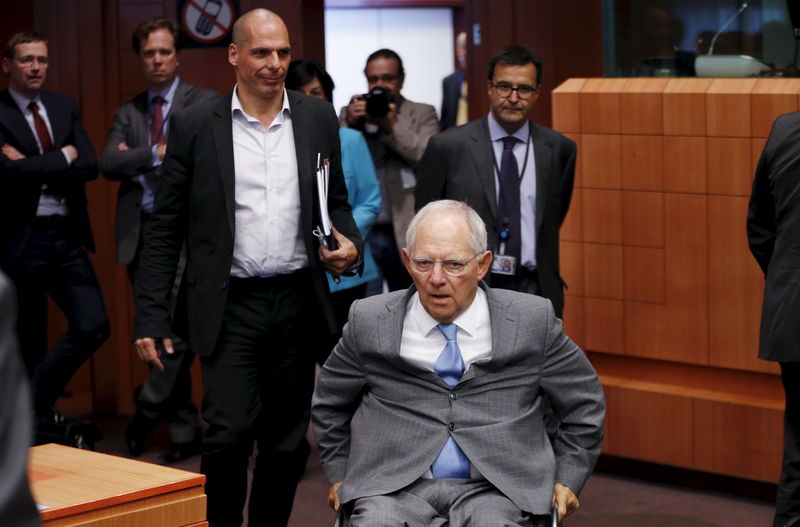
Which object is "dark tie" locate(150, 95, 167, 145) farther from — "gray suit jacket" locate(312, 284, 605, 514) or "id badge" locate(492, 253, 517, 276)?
"gray suit jacket" locate(312, 284, 605, 514)

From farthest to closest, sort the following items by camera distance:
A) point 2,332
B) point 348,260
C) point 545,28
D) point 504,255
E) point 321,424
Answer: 1. point 545,28
2. point 504,255
3. point 348,260
4. point 321,424
5. point 2,332

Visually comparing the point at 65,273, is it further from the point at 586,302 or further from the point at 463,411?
the point at 463,411

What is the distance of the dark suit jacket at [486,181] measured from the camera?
15.8 feet

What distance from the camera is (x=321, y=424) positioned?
341cm

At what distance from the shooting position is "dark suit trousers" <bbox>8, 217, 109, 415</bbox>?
570 cm

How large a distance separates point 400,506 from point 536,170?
6.52 feet

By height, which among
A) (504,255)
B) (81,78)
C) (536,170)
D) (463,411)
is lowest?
(463,411)

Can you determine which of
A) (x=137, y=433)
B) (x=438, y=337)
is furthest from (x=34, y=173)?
(x=438, y=337)

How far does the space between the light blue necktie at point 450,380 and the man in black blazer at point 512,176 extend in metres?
1.40

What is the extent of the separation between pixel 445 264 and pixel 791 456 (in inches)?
65.0

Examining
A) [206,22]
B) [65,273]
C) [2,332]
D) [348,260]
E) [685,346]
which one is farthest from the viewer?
[206,22]

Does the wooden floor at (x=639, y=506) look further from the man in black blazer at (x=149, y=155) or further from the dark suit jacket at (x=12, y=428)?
the dark suit jacket at (x=12, y=428)

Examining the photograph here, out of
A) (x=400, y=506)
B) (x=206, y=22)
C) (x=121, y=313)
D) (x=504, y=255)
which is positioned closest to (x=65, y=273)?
(x=121, y=313)

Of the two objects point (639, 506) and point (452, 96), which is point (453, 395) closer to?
point (639, 506)
